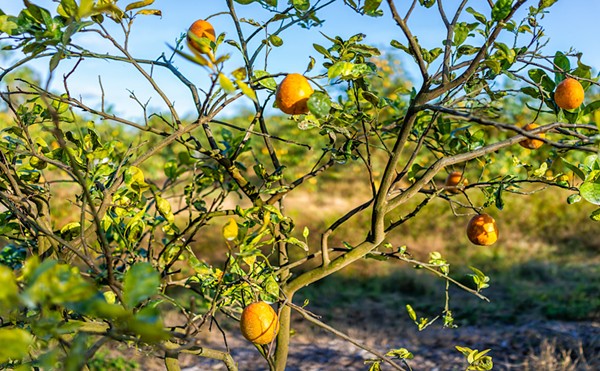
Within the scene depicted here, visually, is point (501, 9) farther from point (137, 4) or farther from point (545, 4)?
point (137, 4)

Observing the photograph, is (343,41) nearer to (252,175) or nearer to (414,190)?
(414,190)

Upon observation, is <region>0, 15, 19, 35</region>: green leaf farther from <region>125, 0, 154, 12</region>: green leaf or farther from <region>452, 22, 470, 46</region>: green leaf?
<region>452, 22, 470, 46</region>: green leaf

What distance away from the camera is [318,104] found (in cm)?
93

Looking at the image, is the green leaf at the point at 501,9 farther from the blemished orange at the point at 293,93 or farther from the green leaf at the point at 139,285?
the green leaf at the point at 139,285

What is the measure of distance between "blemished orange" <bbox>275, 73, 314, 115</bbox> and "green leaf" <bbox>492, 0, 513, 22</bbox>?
34 cm

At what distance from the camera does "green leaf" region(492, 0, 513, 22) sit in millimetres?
1023

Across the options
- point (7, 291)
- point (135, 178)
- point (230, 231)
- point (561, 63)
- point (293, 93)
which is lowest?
point (7, 291)

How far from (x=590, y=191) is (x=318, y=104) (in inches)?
18.9

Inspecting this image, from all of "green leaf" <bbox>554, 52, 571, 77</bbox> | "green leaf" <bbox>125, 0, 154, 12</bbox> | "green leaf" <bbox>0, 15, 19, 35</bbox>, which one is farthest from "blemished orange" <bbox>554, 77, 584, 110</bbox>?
"green leaf" <bbox>0, 15, 19, 35</bbox>

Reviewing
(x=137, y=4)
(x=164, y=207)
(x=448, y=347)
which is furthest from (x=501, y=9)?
(x=448, y=347)

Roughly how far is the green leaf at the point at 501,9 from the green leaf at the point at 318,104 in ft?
1.11

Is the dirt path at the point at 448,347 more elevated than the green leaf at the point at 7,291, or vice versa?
the dirt path at the point at 448,347

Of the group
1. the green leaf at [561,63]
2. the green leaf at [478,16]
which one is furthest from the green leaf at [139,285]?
the green leaf at [561,63]

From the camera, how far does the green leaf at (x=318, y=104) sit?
924 mm
